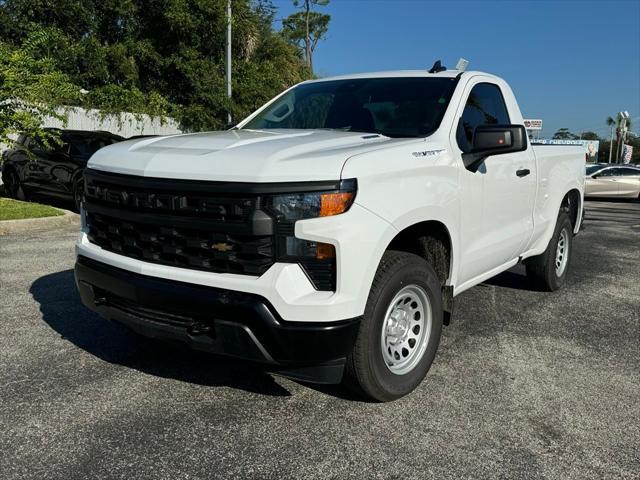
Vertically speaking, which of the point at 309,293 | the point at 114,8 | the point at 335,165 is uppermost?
the point at 114,8

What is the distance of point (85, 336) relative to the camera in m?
4.32

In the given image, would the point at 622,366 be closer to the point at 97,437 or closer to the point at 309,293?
the point at 309,293

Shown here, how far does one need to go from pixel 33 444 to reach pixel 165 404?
2.23ft

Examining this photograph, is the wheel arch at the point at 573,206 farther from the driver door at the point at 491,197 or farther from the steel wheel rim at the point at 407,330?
the steel wheel rim at the point at 407,330

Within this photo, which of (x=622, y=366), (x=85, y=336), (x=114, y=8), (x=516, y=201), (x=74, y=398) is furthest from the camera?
(x=114, y=8)

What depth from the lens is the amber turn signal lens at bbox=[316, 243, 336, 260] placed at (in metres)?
2.76

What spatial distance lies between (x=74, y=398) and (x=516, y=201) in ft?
11.0

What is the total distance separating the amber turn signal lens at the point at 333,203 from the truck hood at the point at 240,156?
9 cm

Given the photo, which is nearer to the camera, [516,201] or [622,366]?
[622,366]

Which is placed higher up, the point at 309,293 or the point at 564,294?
A: the point at 309,293

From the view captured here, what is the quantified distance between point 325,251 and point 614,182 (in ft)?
67.1

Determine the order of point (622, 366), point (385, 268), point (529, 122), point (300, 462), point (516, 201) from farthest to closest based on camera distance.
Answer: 1. point (529, 122)
2. point (516, 201)
3. point (622, 366)
4. point (385, 268)
5. point (300, 462)

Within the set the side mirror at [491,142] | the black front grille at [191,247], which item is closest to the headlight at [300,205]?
the black front grille at [191,247]

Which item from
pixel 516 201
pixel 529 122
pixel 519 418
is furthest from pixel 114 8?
pixel 519 418
